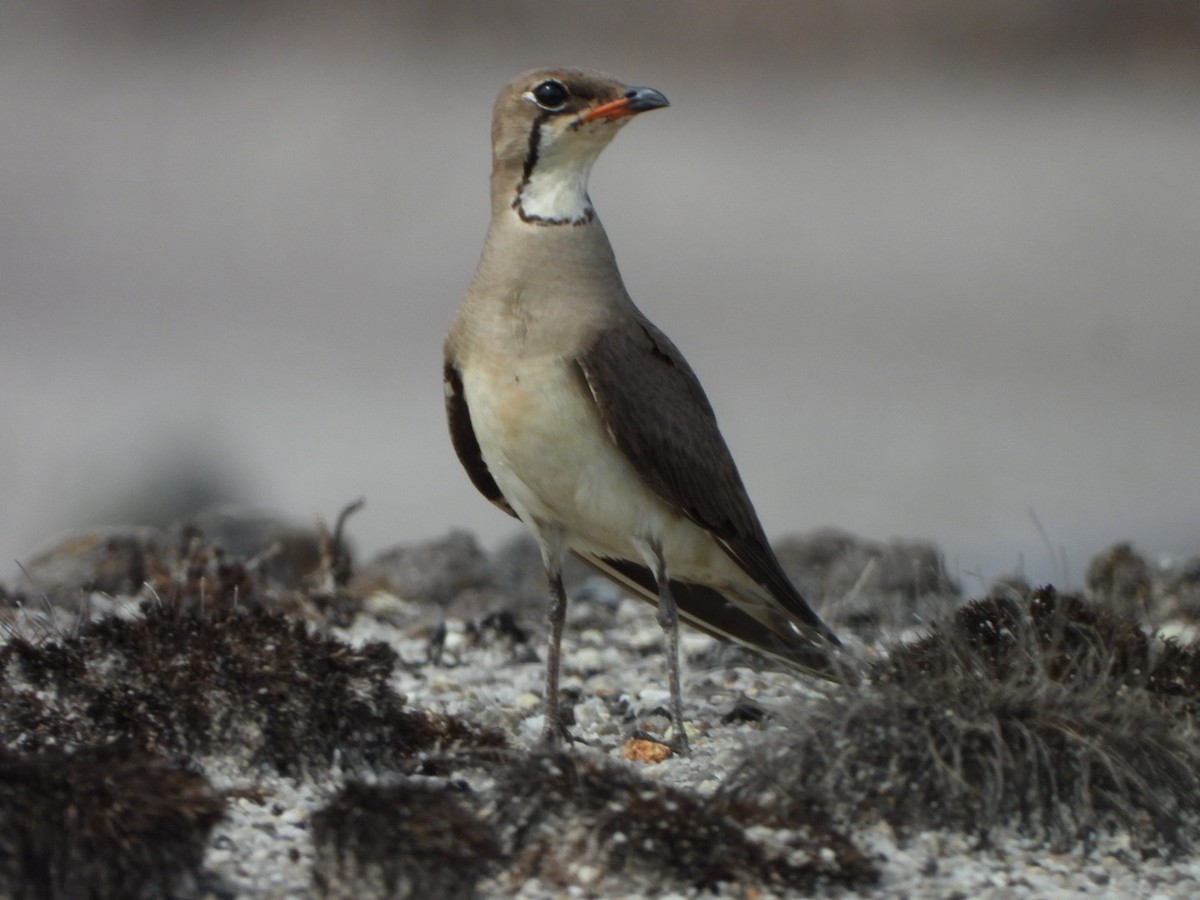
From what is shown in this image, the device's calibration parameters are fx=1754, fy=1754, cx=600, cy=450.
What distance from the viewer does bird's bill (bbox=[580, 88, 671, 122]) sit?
5.52m

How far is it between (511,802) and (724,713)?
1.94 meters

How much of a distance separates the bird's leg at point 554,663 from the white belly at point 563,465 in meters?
0.17

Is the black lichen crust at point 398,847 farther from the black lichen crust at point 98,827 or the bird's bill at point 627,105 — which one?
the bird's bill at point 627,105

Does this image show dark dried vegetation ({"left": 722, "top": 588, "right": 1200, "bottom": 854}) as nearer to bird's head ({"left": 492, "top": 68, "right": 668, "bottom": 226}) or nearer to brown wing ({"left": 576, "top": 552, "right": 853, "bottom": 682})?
brown wing ({"left": 576, "top": 552, "right": 853, "bottom": 682})

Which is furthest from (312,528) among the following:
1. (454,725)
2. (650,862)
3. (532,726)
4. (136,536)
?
(650,862)

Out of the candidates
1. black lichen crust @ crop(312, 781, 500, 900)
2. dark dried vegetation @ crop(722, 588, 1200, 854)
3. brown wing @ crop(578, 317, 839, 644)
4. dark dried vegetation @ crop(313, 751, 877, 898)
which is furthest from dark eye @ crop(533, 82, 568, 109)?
black lichen crust @ crop(312, 781, 500, 900)

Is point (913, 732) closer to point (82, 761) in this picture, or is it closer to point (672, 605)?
point (672, 605)

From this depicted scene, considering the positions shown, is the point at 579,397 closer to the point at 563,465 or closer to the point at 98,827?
the point at 563,465

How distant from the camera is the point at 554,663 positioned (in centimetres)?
567

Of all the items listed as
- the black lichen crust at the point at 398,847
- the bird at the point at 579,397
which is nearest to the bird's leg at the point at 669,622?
the bird at the point at 579,397

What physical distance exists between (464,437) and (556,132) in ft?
3.45

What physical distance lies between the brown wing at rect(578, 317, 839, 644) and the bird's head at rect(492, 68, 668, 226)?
0.47 meters

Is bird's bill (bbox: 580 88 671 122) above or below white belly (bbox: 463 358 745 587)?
above

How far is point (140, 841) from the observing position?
366 cm
